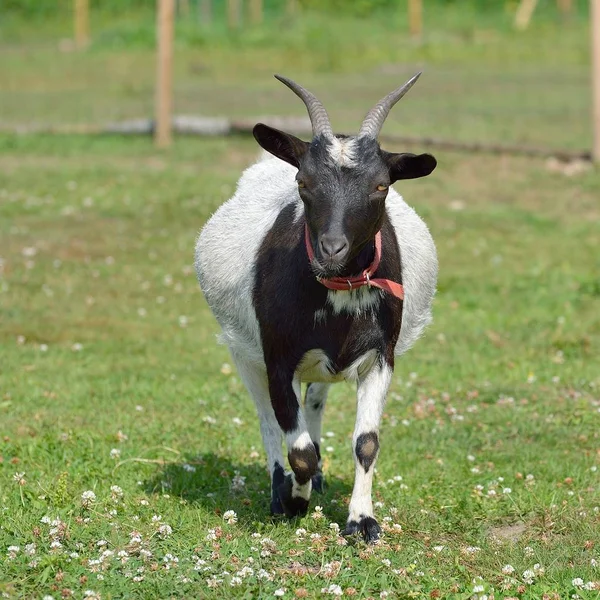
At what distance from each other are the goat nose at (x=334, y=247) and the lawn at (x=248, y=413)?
1.53 meters

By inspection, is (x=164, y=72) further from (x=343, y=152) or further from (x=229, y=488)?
(x=343, y=152)

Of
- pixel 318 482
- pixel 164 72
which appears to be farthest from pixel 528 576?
pixel 164 72

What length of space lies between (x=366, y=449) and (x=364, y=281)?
962 millimetres

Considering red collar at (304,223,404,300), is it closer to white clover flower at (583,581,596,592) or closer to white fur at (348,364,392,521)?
white fur at (348,364,392,521)

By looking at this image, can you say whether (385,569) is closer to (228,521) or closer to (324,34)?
(228,521)

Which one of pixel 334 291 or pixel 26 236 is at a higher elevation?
pixel 334 291

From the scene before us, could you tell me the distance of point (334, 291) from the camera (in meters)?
6.63

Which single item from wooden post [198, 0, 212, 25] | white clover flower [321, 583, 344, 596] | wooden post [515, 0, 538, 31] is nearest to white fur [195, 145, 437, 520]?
white clover flower [321, 583, 344, 596]

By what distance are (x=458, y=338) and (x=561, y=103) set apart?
1848 centimetres

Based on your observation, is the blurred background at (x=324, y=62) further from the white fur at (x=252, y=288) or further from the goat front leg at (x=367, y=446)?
the goat front leg at (x=367, y=446)

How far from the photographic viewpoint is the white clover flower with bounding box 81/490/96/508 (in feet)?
22.2

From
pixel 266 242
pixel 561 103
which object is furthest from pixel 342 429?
pixel 561 103

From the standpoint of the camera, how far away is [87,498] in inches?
270

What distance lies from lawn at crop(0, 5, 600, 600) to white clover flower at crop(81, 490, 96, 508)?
0.01 m
